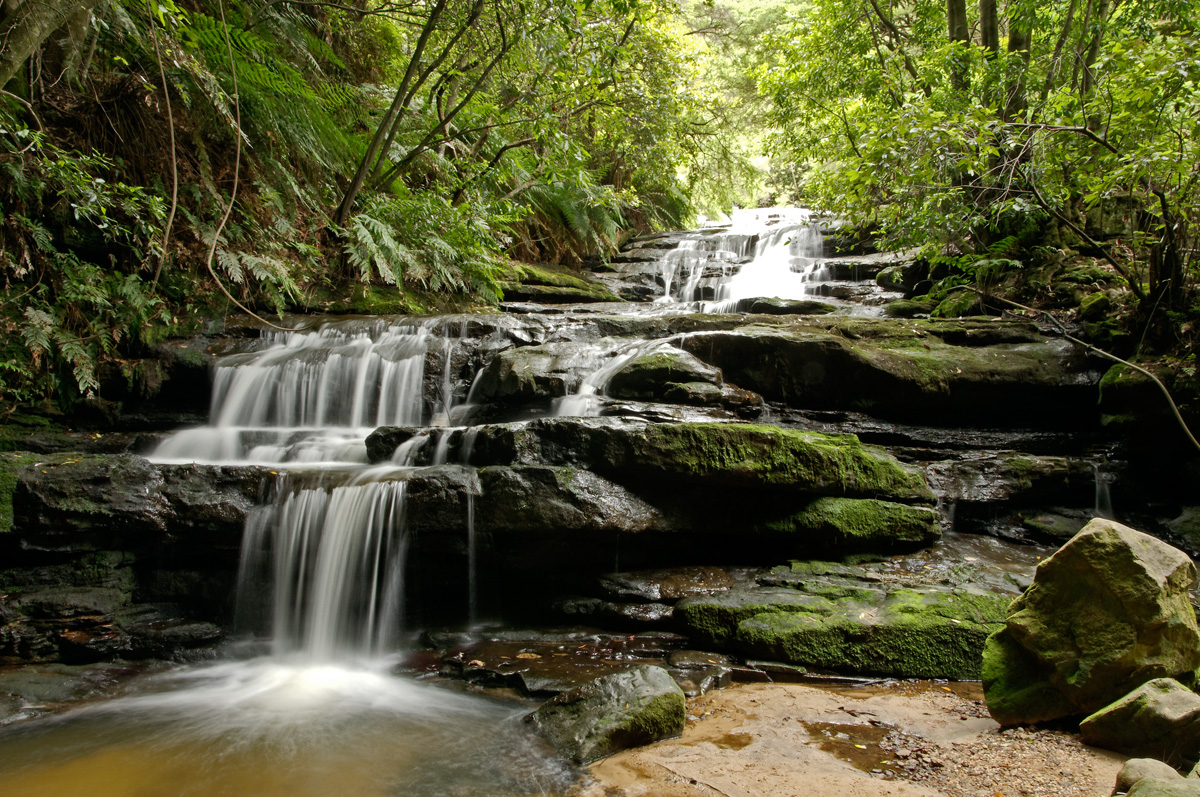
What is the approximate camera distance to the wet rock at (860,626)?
12.6 ft

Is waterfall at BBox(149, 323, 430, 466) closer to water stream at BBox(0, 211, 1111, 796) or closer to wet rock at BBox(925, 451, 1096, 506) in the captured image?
water stream at BBox(0, 211, 1111, 796)

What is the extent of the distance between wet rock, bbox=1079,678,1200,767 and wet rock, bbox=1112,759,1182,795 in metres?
0.33

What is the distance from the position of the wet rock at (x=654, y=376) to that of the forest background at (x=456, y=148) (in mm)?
2714

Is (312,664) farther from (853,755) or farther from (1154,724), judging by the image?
(1154,724)

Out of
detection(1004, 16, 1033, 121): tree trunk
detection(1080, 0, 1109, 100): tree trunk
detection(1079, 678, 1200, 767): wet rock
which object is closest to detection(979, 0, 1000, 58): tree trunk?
detection(1004, 16, 1033, 121): tree trunk

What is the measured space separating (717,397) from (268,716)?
4.44m

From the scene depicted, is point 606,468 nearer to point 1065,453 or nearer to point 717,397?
point 717,397

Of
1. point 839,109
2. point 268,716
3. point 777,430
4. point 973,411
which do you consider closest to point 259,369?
point 268,716

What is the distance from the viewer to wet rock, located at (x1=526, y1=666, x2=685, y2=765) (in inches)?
120

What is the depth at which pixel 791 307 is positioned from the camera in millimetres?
9797

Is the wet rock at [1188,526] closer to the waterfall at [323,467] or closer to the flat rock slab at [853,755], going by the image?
the flat rock slab at [853,755]

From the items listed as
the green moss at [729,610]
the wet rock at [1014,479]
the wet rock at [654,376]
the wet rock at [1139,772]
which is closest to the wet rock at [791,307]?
the wet rock at [654,376]

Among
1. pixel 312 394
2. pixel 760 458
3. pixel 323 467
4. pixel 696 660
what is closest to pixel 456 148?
pixel 312 394

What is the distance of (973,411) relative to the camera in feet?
22.2
